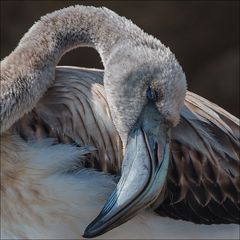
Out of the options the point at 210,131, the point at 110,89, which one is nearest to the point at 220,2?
the point at 210,131

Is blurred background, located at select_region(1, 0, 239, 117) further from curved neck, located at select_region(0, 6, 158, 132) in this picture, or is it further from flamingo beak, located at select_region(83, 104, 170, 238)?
flamingo beak, located at select_region(83, 104, 170, 238)

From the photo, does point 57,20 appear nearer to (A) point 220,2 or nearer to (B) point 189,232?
(B) point 189,232

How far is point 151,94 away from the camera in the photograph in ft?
12.0

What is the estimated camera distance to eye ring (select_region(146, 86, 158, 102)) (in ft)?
12.0

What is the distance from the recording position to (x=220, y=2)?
7.67 m

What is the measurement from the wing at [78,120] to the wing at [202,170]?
0.31 m

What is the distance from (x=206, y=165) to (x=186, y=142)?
15 centimetres

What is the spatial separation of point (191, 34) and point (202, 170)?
140 inches

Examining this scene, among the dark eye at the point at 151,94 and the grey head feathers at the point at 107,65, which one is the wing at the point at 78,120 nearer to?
the grey head feathers at the point at 107,65

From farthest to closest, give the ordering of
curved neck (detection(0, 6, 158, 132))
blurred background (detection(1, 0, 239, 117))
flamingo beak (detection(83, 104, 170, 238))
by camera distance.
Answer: blurred background (detection(1, 0, 239, 117)) < curved neck (detection(0, 6, 158, 132)) < flamingo beak (detection(83, 104, 170, 238))

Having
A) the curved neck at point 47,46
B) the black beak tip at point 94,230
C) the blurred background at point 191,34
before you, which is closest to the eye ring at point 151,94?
the curved neck at point 47,46

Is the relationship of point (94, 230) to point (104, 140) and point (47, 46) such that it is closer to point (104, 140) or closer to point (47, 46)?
point (104, 140)

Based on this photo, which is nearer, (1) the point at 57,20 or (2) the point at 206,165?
(1) the point at 57,20

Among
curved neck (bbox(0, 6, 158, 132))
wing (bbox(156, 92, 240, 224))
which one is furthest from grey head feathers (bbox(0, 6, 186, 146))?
wing (bbox(156, 92, 240, 224))
